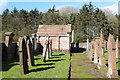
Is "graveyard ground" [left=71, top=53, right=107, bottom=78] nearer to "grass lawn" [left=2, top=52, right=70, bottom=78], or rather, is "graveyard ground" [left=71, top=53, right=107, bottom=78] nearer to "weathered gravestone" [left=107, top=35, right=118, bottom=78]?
"grass lawn" [left=2, top=52, right=70, bottom=78]

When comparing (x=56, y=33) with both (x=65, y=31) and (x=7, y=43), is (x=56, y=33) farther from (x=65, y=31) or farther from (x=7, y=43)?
(x=7, y=43)

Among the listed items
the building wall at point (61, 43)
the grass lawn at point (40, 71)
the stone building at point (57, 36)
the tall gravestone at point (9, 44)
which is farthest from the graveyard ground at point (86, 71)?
the stone building at point (57, 36)

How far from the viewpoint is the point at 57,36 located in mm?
38406

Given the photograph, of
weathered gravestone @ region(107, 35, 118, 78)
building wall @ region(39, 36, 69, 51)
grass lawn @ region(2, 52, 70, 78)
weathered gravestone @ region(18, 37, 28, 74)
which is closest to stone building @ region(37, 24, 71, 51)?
building wall @ region(39, 36, 69, 51)

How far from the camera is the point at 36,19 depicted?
71875mm

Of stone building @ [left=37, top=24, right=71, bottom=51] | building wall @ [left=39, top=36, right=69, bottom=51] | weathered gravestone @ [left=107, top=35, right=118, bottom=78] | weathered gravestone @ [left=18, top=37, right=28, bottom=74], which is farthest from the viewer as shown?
stone building @ [left=37, top=24, right=71, bottom=51]

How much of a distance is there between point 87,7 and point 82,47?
20.2m

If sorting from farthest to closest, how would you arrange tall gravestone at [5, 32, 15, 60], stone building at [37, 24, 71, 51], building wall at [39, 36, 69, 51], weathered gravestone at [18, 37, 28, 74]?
stone building at [37, 24, 71, 51]
building wall at [39, 36, 69, 51]
tall gravestone at [5, 32, 15, 60]
weathered gravestone at [18, 37, 28, 74]

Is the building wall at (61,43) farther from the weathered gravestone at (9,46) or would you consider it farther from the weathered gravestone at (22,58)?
the weathered gravestone at (22,58)

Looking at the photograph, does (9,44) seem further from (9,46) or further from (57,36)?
(57,36)

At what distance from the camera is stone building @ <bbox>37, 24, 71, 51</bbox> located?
3766cm

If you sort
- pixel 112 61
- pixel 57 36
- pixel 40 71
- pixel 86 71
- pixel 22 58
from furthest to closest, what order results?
pixel 57 36 < pixel 86 71 < pixel 40 71 < pixel 22 58 < pixel 112 61

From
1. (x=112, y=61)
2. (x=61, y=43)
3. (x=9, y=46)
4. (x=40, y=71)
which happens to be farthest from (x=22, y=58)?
(x=61, y=43)

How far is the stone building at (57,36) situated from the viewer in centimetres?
3766
